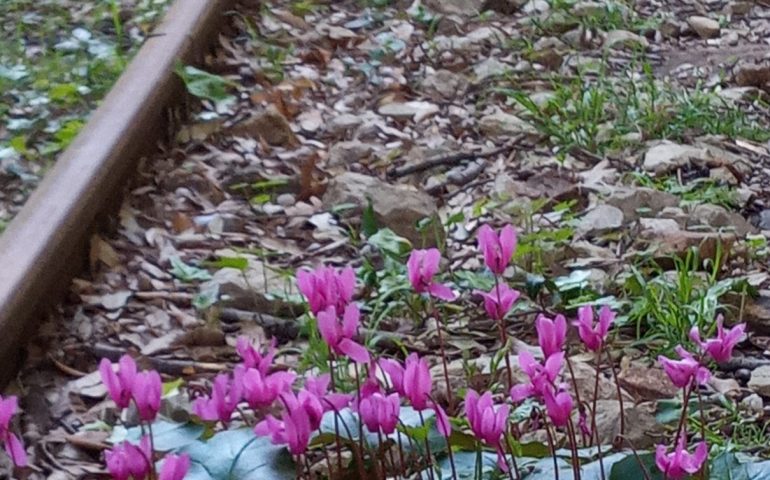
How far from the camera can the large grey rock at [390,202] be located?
2.17m

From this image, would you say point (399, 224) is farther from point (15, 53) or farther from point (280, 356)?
point (15, 53)

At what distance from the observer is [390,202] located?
7.23ft

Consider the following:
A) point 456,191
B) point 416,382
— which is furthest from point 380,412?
point 456,191

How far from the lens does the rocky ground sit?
5.95 feet

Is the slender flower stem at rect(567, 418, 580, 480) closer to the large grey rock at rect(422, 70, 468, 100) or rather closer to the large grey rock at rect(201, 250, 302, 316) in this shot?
the large grey rock at rect(201, 250, 302, 316)

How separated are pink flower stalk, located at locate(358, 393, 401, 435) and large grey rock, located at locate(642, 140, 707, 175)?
157cm

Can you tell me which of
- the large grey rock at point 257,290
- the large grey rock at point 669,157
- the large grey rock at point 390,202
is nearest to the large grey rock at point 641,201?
the large grey rock at point 669,157

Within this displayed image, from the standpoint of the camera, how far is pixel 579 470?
109cm

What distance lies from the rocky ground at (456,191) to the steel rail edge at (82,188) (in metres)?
0.04

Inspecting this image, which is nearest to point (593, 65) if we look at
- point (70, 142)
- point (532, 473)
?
point (70, 142)

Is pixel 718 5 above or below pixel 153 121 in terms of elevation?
below

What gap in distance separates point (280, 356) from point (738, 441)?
26.3 inches

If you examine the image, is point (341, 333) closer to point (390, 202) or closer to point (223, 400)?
point (223, 400)

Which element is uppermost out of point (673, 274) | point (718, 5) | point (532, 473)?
point (532, 473)
